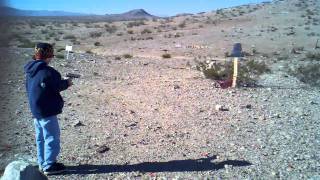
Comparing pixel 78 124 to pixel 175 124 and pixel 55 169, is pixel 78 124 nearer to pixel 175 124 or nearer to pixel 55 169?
pixel 175 124

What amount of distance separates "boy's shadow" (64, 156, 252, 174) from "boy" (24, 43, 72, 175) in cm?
39

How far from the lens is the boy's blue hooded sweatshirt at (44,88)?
6.59 meters

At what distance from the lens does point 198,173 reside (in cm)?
702

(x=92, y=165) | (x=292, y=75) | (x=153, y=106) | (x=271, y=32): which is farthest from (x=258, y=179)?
(x=271, y=32)

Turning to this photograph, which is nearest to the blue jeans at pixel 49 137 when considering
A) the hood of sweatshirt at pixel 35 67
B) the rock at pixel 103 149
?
the hood of sweatshirt at pixel 35 67

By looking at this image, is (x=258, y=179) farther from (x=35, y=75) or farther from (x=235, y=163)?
(x=35, y=75)

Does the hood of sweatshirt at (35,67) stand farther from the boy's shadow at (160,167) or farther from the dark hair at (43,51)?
the boy's shadow at (160,167)

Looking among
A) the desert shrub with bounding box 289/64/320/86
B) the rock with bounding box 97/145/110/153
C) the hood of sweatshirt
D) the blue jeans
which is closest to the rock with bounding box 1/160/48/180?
the blue jeans

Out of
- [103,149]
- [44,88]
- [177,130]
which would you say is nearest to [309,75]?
[177,130]

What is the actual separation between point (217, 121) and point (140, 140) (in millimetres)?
2170

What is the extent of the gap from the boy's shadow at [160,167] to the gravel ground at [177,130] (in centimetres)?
1

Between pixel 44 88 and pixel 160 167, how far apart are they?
2.06 m

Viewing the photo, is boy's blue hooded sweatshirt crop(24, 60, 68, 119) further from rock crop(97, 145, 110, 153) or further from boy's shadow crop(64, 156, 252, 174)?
rock crop(97, 145, 110, 153)

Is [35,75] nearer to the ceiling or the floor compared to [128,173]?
nearer to the ceiling
